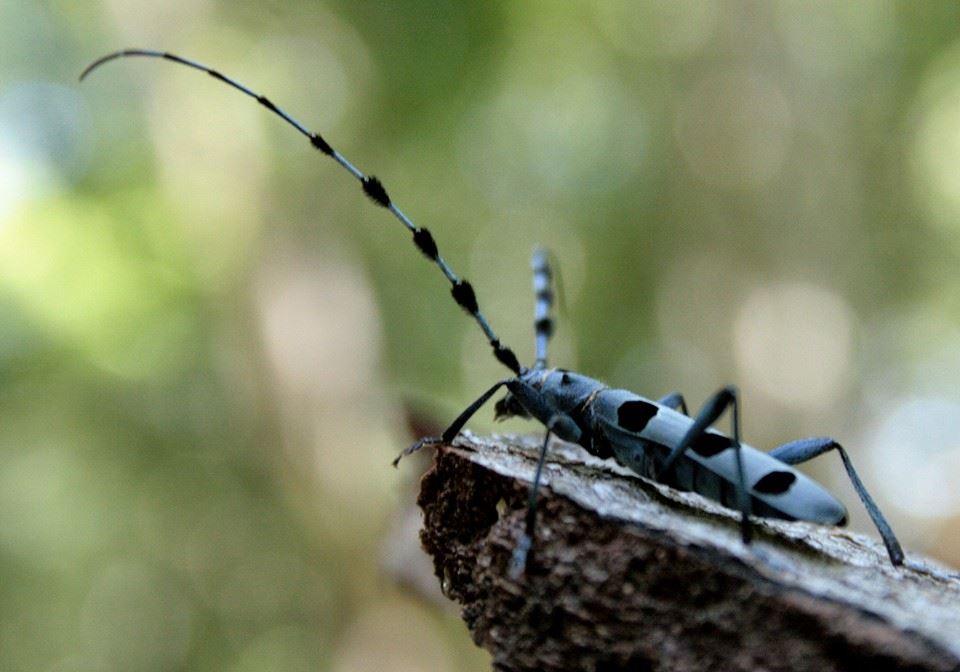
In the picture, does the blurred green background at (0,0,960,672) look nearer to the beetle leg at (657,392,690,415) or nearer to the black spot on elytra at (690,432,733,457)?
the beetle leg at (657,392,690,415)

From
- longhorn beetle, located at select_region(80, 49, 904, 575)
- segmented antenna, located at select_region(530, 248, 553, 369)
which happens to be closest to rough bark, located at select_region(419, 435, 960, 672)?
longhorn beetle, located at select_region(80, 49, 904, 575)

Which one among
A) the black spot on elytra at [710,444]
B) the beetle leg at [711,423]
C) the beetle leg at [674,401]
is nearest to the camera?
the beetle leg at [711,423]

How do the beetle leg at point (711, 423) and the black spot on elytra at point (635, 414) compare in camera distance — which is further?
the black spot on elytra at point (635, 414)

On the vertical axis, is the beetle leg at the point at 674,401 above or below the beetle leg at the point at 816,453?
above

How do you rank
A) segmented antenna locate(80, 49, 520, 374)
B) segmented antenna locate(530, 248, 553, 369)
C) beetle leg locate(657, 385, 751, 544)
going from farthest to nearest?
segmented antenna locate(530, 248, 553, 369) → segmented antenna locate(80, 49, 520, 374) → beetle leg locate(657, 385, 751, 544)

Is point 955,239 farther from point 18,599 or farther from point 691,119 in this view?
point 18,599

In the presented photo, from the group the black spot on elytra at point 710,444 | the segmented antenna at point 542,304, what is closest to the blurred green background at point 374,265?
the segmented antenna at point 542,304

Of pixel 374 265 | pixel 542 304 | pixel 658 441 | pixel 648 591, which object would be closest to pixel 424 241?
pixel 542 304

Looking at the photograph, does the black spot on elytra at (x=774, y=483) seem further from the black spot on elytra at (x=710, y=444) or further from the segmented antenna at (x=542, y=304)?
the segmented antenna at (x=542, y=304)

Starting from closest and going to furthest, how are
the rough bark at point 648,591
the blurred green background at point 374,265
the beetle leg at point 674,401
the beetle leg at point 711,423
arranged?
the rough bark at point 648,591 → the beetle leg at point 711,423 → the beetle leg at point 674,401 → the blurred green background at point 374,265

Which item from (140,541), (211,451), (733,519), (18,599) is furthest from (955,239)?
(18,599)
